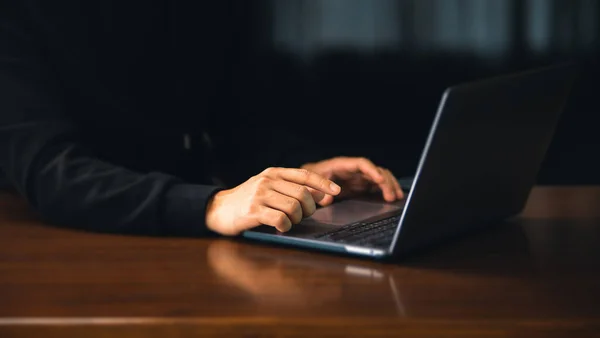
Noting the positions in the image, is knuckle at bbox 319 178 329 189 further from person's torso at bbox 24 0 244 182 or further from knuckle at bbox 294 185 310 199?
person's torso at bbox 24 0 244 182

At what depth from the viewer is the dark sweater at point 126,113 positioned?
1277 millimetres

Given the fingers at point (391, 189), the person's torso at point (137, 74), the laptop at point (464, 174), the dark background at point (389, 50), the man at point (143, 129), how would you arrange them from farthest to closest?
the dark background at point (389, 50) → the person's torso at point (137, 74) → the fingers at point (391, 189) → the man at point (143, 129) → the laptop at point (464, 174)

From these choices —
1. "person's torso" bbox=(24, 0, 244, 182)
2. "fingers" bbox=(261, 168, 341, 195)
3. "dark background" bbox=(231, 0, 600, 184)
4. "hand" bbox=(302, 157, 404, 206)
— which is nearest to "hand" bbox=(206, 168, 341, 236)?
"fingers" bbox=(261, 168, 341, 195)

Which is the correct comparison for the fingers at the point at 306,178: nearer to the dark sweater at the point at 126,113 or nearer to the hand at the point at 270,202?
the hand at the point at 270,202

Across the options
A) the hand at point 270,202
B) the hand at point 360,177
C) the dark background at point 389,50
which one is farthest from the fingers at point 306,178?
the dark background at point 389,50

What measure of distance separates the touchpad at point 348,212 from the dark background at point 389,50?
1.99ft

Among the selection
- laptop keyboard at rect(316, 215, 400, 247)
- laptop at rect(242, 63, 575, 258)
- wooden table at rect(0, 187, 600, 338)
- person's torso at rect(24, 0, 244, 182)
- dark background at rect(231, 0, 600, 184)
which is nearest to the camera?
Answer: wooden table at rect(0, 187, 600, 338)

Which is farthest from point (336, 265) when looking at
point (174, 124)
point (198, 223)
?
point (174, 124)

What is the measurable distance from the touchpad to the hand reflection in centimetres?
15

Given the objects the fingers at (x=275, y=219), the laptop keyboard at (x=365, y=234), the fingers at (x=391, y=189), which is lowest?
the fingers at (x=391, y=189)

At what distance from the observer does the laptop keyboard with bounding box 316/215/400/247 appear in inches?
44.5

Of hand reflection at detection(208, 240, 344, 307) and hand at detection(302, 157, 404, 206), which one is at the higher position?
hand reflection at detection(208, 240, 344, 307)

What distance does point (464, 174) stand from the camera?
1114mm

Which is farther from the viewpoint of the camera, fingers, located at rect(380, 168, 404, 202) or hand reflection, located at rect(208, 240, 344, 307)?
fingers, located at rect(380, 168, 404, 202)
